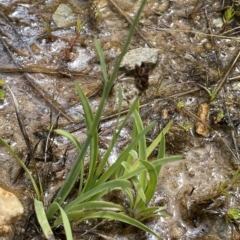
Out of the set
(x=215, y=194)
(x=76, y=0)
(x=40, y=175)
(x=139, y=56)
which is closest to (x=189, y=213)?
(x=215, y=194)

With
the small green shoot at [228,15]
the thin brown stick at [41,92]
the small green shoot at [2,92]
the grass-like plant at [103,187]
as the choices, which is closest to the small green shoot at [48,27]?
the thin brown stick at [41,92]

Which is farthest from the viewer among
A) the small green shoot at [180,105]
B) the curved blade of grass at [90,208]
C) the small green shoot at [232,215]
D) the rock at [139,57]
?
the rock at [139,57]

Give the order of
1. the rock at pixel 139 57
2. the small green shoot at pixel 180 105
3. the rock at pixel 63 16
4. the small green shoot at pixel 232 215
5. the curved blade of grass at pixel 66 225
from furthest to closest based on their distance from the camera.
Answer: the rock at pixel 63 16
the rock at pixel 139 57
the small green shoot at pixel 180 105
the small green shoot at pixel 232 215
the curved blade of grass at pixel 66 225

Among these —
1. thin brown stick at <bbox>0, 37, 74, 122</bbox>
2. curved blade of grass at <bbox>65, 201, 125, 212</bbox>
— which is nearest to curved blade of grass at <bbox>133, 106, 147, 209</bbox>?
curved blade of grass at <bbox>65, 201, 125, 212</bbox>

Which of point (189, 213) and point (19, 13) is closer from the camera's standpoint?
point (189, 213)

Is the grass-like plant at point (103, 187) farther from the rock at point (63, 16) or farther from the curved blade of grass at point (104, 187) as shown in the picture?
the rock at point (63, 16)

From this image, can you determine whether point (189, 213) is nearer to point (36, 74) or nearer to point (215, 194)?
point (215, 194)
